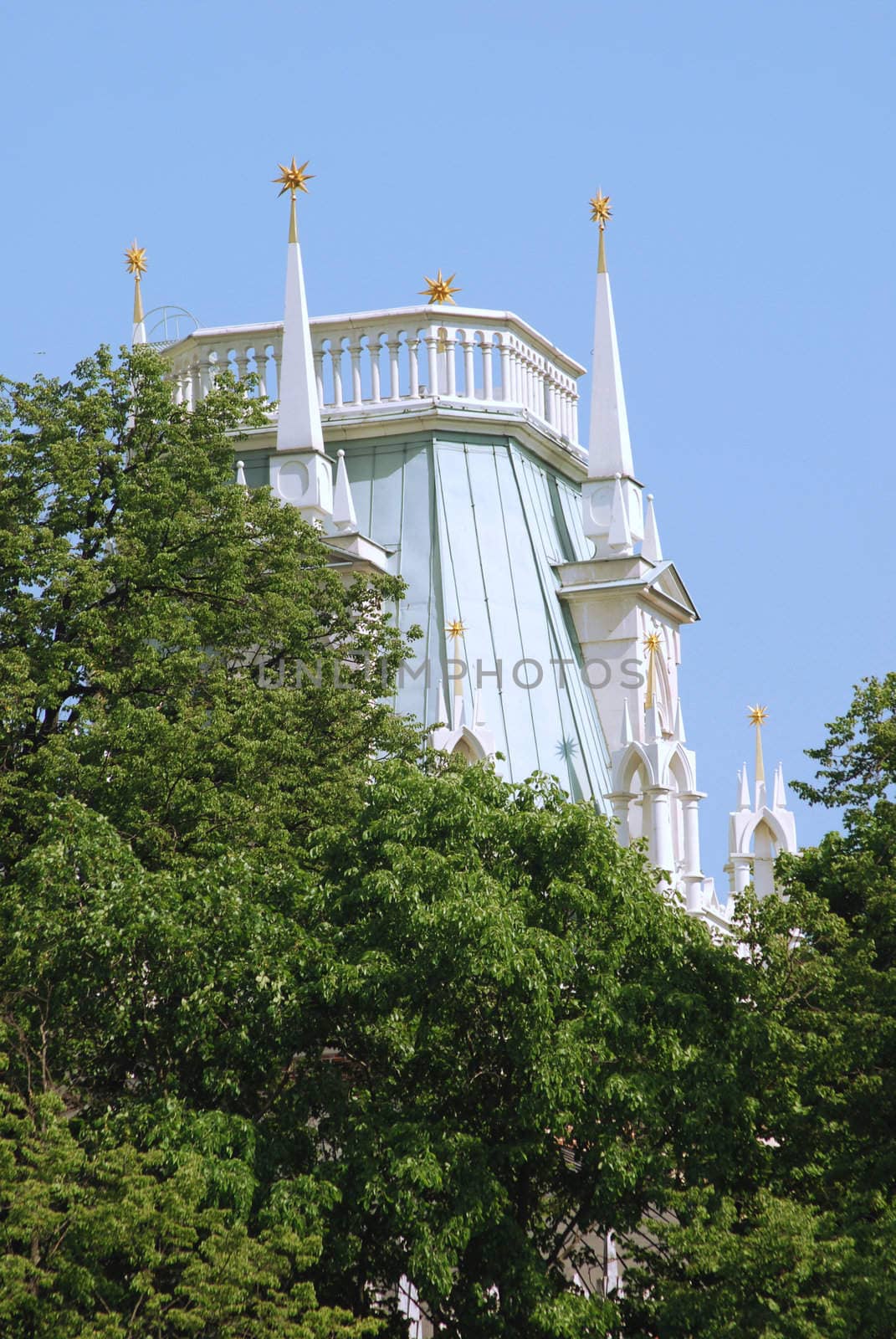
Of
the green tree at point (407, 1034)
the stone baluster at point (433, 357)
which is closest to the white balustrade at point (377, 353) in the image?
the stone baluster at point (433, 357)

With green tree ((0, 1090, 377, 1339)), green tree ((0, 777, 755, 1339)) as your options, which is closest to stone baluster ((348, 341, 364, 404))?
green tree ((0, 777, 755, 1339))

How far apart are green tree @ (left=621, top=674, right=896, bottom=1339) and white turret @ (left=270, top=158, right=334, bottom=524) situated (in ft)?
36.4

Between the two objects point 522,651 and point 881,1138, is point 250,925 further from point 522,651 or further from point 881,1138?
point 522,651

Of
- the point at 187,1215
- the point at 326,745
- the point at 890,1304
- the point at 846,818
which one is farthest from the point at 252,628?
the point at 890,1304

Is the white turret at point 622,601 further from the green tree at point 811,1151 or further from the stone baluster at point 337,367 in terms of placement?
the green tree at point 811,1151

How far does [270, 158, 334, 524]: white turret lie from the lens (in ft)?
126

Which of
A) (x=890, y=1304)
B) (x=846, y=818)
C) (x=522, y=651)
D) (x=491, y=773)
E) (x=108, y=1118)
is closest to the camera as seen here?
(x=890, y=1304)

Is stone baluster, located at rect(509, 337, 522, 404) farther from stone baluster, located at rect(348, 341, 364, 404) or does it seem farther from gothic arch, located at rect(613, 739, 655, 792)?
gothic arch, located at rect(613, 739, 655, 792)

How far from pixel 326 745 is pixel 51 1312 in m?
9.86

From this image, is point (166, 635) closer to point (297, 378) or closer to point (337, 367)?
point (297, 378)

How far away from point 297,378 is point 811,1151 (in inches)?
648

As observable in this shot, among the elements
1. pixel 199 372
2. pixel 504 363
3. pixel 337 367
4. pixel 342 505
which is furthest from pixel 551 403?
pixel 199 372

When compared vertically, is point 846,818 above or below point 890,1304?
above

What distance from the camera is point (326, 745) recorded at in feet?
105
